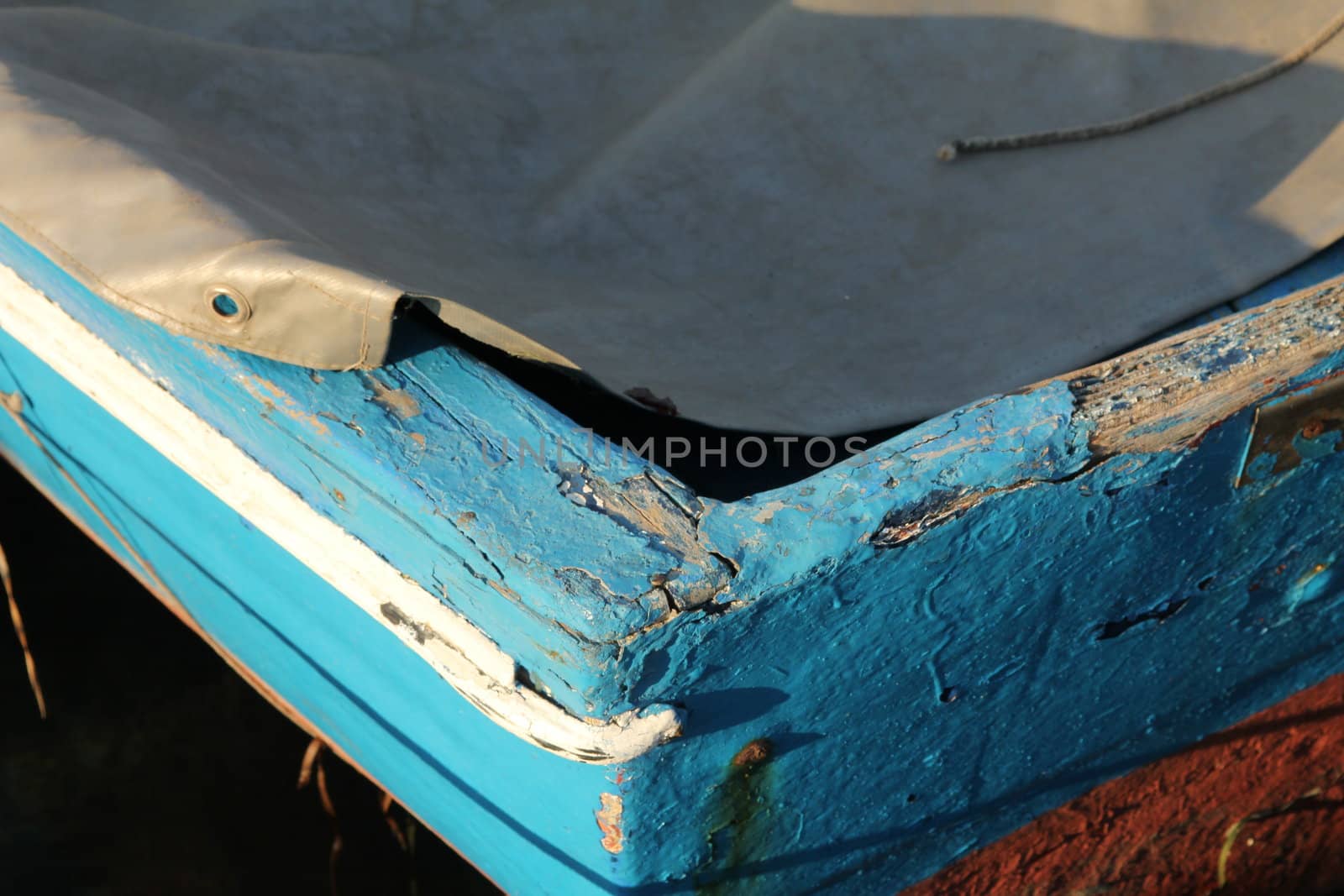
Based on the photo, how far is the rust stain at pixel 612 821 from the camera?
3.90 ft

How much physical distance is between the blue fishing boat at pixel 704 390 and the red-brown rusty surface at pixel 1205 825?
71 millimetres

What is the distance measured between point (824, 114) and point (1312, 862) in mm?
1655

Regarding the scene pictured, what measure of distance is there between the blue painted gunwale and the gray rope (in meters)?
0.79

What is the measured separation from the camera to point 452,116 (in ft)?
6.20

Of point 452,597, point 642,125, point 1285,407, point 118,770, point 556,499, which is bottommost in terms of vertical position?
point 118,770

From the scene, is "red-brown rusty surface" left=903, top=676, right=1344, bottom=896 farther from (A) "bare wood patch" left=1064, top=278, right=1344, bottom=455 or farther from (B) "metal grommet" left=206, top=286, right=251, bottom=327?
(B) "metal grommet" left=206, top=286, right=251, bottom=327

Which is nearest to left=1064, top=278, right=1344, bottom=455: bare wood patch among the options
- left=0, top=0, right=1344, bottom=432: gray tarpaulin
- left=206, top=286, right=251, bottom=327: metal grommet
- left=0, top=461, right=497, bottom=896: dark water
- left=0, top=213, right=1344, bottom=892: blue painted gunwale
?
left=0, top=213, right=1344, bottom=892: blue painted gunwale

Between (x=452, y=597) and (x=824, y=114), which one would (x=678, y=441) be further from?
(x=824, y=114)

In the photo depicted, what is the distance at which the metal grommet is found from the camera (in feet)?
3.80

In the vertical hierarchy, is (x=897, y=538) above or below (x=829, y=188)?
below

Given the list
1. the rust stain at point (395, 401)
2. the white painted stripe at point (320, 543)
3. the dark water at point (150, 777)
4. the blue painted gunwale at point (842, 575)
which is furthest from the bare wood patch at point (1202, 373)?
the dark water at point (150, 777)

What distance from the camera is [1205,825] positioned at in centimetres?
191

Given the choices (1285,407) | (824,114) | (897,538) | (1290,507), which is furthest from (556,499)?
(824,114)

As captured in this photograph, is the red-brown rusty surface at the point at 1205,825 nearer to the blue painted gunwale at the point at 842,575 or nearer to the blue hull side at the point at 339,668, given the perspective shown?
the blue painted gunwale at the point at 842,575
